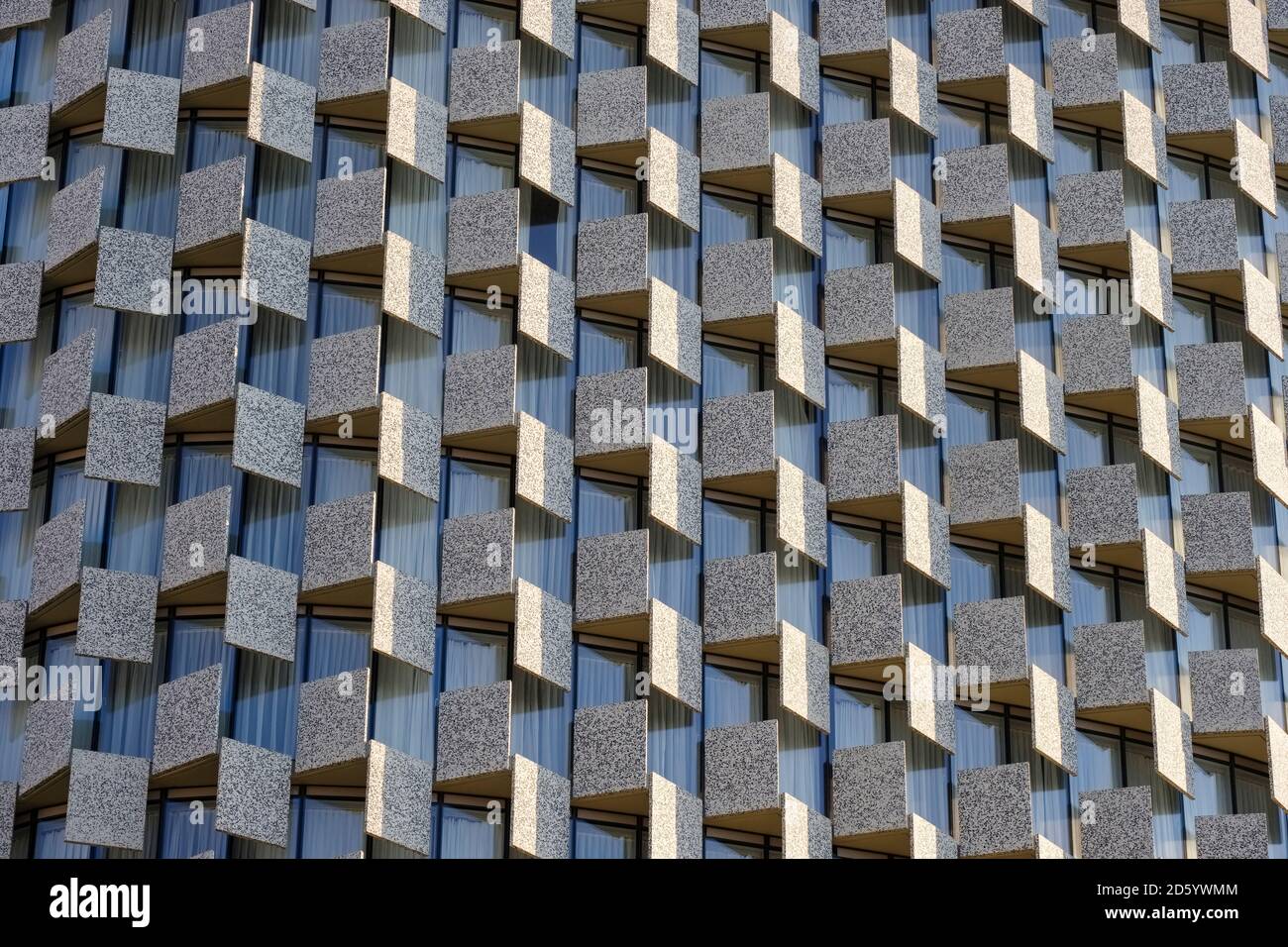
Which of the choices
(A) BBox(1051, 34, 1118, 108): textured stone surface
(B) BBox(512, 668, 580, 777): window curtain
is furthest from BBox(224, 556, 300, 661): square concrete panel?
(A) BBox(1051, 34, 1118, 108): textured stone surface

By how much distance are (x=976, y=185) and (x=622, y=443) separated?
1001 centimetres

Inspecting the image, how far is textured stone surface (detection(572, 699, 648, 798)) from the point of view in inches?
1718

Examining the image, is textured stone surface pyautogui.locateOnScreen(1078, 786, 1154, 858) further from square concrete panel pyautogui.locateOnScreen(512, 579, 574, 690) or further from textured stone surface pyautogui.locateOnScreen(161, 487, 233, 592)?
textured stone surface pyautogui.locateOnScreen(161, 487, 233, 592)

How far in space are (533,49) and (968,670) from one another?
15308mm

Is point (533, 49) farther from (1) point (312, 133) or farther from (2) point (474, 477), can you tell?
(2) point (474, 477)

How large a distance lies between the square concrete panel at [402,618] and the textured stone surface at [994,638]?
885 cm

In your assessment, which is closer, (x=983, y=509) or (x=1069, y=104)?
(x=983, y=509)

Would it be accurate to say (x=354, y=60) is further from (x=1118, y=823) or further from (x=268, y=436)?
(x=1118, y=823)

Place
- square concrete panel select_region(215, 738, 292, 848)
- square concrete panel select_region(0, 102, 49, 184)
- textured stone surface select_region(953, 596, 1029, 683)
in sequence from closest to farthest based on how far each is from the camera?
square concrete panel select_region(215, 738, 292, 848) → textured stone surface select_region(953, 596, 1029, 683) → square concrete panel select_region(0, 102, 49, 184)

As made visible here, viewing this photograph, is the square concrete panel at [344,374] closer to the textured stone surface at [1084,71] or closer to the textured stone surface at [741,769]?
the textured stone surface at [741,769]

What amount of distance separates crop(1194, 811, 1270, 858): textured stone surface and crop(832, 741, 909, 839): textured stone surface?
6.16 metres

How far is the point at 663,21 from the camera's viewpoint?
50.0 metres

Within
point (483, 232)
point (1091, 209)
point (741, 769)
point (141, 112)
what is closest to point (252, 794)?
point (741, 769)
